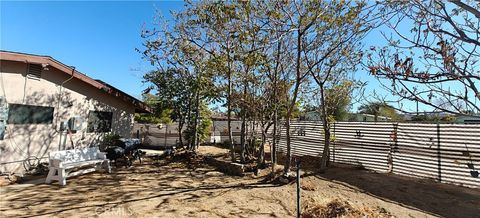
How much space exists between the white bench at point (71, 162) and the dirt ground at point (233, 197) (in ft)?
0.95

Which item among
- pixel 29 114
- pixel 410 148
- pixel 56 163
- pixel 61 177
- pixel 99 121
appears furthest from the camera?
pixel 99 121

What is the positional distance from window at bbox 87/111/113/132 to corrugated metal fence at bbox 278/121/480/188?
8.86m

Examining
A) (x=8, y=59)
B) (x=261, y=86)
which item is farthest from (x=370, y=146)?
(x=8, y=59)

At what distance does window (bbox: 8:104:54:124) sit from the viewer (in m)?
8.83

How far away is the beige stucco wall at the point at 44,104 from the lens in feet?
28.7

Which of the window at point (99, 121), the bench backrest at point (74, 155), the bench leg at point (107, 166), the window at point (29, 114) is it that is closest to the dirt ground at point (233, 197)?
the bench leg at point (107, 166)

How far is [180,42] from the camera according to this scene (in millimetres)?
11828

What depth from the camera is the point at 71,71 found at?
10375 mm

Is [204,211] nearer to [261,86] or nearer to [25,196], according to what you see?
[25,196]

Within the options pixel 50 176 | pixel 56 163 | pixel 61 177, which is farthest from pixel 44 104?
pixel 61 177

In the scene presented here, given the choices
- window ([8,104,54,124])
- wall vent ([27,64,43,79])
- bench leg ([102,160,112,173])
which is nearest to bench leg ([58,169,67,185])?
bench leg ([102,160,112,173])

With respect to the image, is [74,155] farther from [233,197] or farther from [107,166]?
[233,197]

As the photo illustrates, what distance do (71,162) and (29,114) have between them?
2.39m

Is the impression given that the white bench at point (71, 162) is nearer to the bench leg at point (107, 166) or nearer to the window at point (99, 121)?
the bench leg at point (107, 166)
